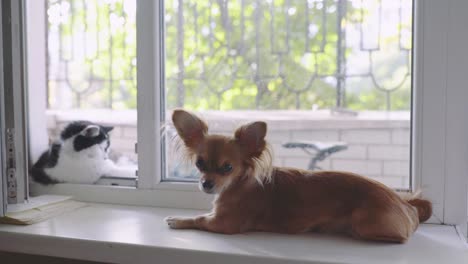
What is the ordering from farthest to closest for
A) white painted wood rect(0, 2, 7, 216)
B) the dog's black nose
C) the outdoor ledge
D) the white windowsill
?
the outdoor ledge < white painted wood rect(0, 2, 7, 216) < the dog's black nose < the white windowsill

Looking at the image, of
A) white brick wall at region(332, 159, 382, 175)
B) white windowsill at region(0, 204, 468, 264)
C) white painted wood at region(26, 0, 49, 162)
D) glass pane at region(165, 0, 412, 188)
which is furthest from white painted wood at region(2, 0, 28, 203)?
white brick wall at region(332, 159, 382, 175)

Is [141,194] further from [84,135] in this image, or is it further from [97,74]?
[97,74]

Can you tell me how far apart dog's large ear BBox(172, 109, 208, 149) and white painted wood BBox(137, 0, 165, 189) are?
26cm

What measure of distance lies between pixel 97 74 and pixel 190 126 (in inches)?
26.2

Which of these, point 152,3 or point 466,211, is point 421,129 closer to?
point 466,211

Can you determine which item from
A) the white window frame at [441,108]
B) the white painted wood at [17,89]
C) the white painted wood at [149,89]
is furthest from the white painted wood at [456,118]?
the white painted wood at [17,89]

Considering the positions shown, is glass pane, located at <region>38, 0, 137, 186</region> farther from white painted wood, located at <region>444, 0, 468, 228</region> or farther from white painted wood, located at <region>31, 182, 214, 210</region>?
white painted wood, located at <region>444, 0, 468, 228</region>

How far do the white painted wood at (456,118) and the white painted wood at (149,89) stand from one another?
742 mm

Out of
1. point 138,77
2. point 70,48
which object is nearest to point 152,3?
point 138,77

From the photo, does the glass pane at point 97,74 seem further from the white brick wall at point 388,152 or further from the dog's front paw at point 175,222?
the white brick wall at point 388,152

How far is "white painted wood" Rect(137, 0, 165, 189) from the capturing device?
1281 millimetres

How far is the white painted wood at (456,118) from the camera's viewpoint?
3.45ft

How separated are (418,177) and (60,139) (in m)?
1.03

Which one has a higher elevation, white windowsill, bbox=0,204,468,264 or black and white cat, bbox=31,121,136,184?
black and white cat, bbox=31,121,136,184
